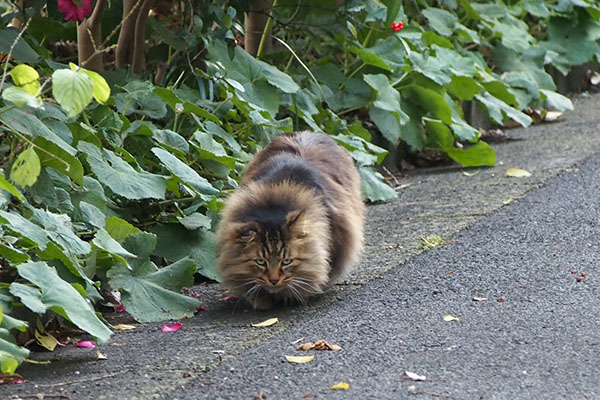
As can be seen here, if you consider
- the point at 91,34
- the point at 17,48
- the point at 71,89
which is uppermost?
the point at 71,89

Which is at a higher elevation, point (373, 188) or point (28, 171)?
point (28, 171)

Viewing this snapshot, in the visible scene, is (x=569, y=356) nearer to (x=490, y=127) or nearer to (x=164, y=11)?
(x=164, y=11)

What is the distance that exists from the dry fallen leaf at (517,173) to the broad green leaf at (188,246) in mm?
2572

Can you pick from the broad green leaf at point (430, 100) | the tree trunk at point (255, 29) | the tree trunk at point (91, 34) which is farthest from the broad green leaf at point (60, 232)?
the broad green leaf at point (430, 100)

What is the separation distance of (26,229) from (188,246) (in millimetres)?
1174

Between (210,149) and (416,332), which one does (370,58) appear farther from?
(416,332)

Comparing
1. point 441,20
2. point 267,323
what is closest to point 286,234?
point 267,323

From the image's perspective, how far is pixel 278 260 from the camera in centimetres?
413

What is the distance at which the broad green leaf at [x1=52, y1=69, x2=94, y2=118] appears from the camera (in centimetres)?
277

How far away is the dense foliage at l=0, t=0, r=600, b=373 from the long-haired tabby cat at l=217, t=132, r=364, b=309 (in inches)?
9.3

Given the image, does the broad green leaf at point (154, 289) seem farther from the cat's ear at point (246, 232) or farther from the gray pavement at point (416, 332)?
the cat's ear at point (246, 232)

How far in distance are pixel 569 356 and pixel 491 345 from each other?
28cm

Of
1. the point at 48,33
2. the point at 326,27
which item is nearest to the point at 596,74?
the point at 326,27

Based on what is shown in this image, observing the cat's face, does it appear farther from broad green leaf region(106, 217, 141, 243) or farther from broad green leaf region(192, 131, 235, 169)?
broad green leaf region(192, 131, 235, 169)
